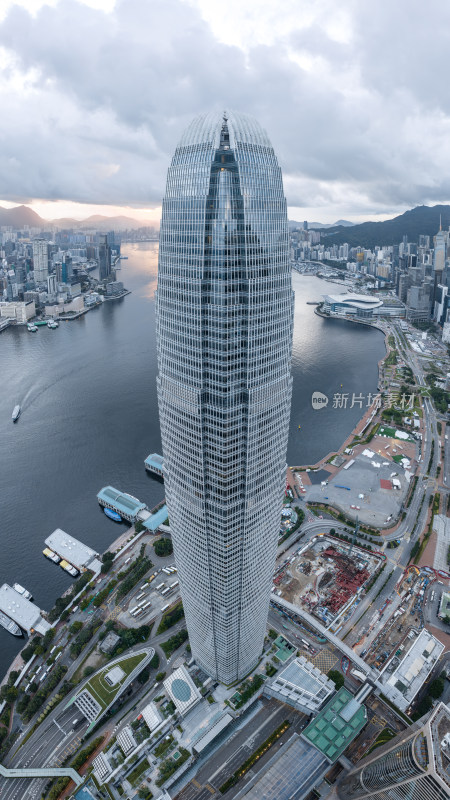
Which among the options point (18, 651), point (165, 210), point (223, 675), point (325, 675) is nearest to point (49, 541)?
point (18, 651)

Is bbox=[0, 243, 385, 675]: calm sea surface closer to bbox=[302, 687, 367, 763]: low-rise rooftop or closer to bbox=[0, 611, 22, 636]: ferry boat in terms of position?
bbox=[0, 611, 22, 636]: ferry boat

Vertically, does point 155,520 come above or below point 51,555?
above

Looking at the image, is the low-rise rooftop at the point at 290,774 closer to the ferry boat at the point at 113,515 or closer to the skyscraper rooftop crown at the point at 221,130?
the ferry boat at the point at 113,515

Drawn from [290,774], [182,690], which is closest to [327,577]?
[182,690]

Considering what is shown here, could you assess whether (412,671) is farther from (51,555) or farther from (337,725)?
(51,555)

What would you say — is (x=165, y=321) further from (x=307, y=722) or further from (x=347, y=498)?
(x=347, y=498)

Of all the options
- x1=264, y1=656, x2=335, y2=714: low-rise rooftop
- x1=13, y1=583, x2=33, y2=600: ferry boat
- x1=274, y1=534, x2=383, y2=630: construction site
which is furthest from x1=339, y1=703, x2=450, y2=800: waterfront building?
x1=13, y1=583, x2=33, y2=600: ferry boat
